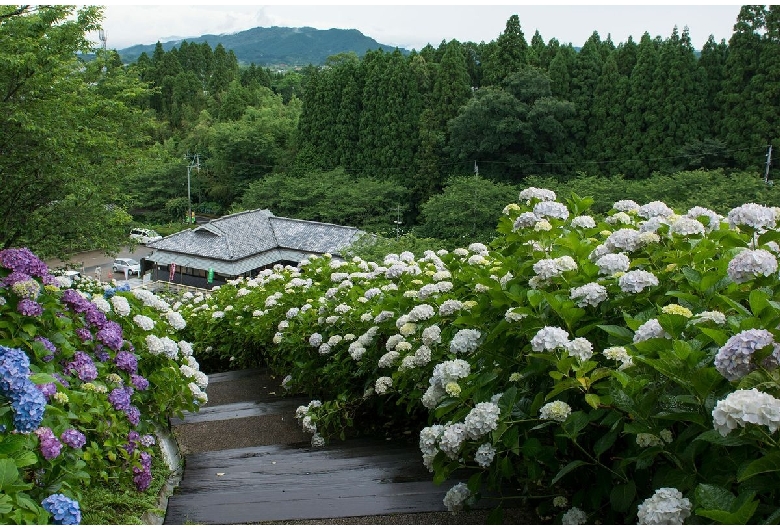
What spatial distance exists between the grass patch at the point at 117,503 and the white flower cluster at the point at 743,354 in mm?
1669

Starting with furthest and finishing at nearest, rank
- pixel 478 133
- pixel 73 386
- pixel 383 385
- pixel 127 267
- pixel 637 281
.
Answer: pixel 478 133 → pixel 127 267 → pixel 383 385 → pixel 73 386 → pixel 637 281

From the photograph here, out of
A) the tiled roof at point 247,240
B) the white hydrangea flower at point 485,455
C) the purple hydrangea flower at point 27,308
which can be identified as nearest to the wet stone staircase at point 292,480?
the white hydrangea flower at point 485,455

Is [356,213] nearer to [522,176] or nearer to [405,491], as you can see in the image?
[522,176]

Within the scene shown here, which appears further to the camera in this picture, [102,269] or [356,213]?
[356,213]

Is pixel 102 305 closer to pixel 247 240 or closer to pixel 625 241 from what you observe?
pixel 625 241

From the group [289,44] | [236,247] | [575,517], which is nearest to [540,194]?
[575,517]

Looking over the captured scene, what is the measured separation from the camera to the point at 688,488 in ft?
4.15

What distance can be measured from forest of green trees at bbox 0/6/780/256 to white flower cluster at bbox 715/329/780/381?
11.4 metres

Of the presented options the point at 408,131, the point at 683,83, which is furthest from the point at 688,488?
the point at 408,131

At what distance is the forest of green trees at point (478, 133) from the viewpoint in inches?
786

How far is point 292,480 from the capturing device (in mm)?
2525

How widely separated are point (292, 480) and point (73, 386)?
0.86m

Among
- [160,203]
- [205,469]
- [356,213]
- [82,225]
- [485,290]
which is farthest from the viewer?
[160,203]

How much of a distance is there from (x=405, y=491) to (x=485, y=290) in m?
0.76
